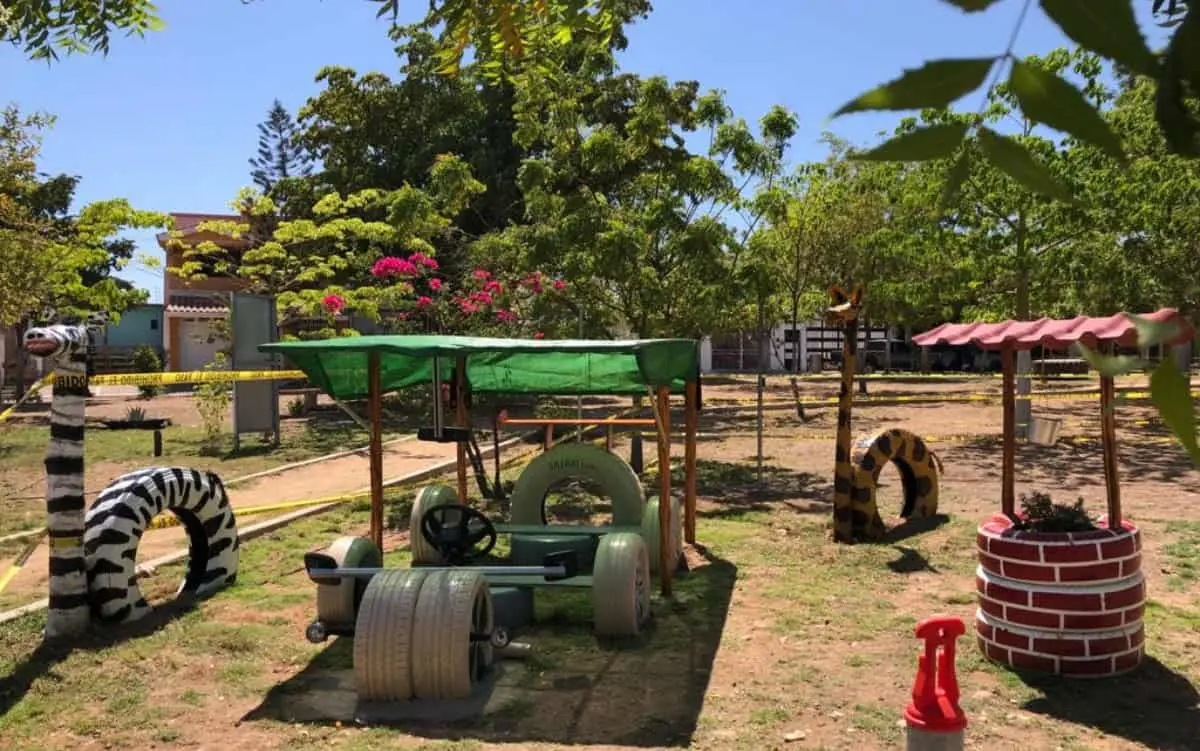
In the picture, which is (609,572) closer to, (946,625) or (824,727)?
(824,727)

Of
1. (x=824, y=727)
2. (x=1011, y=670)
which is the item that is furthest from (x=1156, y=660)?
(x=824, y=727)

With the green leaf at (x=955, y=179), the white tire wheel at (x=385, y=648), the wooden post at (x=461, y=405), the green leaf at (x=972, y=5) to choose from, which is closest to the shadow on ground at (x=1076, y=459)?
the wooden post at (x=461, y=405)

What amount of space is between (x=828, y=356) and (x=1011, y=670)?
41.6m

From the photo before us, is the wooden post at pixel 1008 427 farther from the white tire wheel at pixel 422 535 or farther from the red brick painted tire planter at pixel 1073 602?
the white tire wheel at pixel 422 535

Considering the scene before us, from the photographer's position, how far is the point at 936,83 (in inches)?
29.0

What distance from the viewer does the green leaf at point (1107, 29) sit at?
2.19 ft

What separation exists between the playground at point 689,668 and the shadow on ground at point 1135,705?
0.02 m

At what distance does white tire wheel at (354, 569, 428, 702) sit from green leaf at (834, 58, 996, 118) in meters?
4.96

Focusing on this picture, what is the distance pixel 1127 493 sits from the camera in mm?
11312

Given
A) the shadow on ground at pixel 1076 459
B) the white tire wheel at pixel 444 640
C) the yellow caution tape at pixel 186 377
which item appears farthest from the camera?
the yellow caution tape at pixel 186 377

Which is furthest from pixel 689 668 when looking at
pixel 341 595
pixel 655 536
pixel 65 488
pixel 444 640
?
pixel 65 488

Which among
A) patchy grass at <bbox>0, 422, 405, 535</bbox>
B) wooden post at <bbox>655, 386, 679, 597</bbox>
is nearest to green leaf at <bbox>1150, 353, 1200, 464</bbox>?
wooden post at <bbox>655, 386, 679, 597</bbox>

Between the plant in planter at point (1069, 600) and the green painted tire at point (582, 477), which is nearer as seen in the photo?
the plant in planter at point (1069, 600)

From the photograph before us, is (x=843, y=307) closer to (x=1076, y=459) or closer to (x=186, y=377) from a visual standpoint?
(x=1076, y=459)
